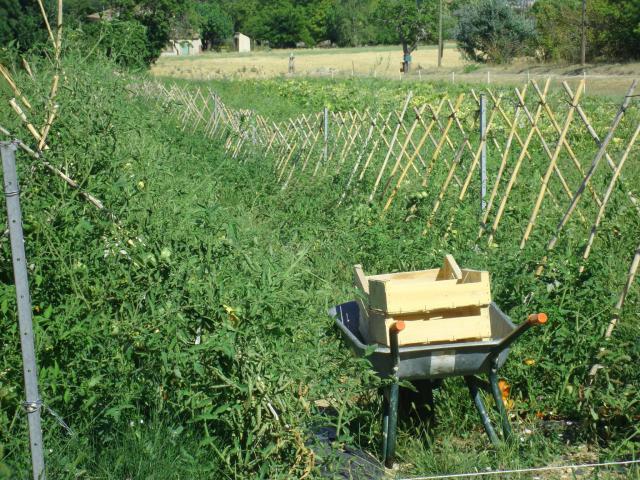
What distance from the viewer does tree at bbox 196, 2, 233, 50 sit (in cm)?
10519

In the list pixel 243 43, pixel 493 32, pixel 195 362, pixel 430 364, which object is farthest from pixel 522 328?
pixel 243 43

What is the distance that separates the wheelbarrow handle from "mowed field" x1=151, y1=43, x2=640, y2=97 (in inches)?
978

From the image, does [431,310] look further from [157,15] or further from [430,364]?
[157,15]

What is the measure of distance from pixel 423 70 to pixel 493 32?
16.6ft

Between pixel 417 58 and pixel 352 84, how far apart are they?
40.9m

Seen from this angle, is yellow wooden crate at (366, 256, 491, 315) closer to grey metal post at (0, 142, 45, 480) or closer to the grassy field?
the grassy field

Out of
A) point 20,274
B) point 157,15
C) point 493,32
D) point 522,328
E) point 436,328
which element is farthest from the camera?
point 493,32

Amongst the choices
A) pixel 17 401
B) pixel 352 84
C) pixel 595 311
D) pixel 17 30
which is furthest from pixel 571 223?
pixel 17 30

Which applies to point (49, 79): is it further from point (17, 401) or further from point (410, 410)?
point (410, 410)

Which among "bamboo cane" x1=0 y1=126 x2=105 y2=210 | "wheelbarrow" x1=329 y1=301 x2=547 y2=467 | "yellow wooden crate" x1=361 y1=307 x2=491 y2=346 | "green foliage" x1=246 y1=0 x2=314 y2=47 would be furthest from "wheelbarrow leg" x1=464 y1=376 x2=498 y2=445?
"green foliage" x1=246 y1=0 x2=314 y2=47

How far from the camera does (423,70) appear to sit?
5875 centimetres

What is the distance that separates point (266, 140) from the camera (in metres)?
15.4

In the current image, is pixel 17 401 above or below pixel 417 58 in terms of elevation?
above

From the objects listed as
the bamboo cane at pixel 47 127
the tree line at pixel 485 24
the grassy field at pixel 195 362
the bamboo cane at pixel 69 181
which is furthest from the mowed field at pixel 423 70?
the bamboo cane at pixel 69 181
